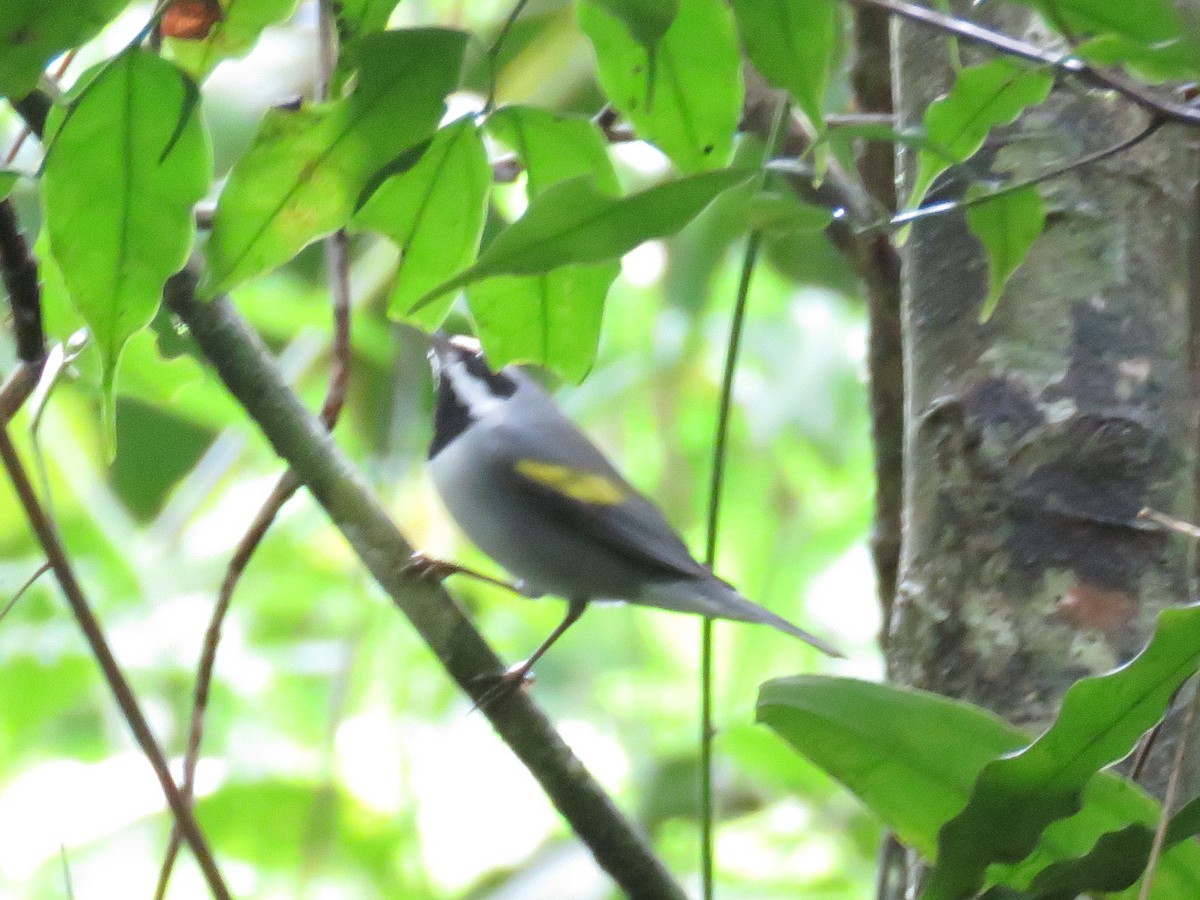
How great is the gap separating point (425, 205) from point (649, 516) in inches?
40.4

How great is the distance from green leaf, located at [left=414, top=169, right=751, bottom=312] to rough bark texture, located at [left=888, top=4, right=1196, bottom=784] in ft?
1.39

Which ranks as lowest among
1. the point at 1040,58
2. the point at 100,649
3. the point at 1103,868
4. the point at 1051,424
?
the point at 1103,868

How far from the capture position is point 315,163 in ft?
2.56

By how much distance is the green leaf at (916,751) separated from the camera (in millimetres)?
792

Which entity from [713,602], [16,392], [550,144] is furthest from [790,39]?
[713,602]

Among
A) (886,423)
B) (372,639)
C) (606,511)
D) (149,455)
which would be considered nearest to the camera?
(886,423)

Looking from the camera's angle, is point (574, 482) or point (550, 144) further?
point (574, 482)

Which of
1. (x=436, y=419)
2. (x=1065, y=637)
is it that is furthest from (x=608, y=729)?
(x=1065, y=637)

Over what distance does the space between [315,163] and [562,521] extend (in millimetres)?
1097

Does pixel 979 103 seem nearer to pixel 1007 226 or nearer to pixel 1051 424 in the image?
pixel 1007 226

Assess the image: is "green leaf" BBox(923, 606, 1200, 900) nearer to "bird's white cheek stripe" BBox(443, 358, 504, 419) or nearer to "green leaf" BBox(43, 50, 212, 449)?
"green leaf" BBox(43, 50, 212, 449)

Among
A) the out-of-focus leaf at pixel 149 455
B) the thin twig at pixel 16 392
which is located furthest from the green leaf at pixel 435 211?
the out-of-focus leaf at pixel 149 455

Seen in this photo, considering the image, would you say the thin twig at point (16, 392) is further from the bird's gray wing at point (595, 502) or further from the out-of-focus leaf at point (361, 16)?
the bird's gray wing at point (595, 502)

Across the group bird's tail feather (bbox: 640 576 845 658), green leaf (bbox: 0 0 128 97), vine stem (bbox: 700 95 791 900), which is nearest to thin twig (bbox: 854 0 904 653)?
bird's tail feather (bbox: 640 576 845 658)
